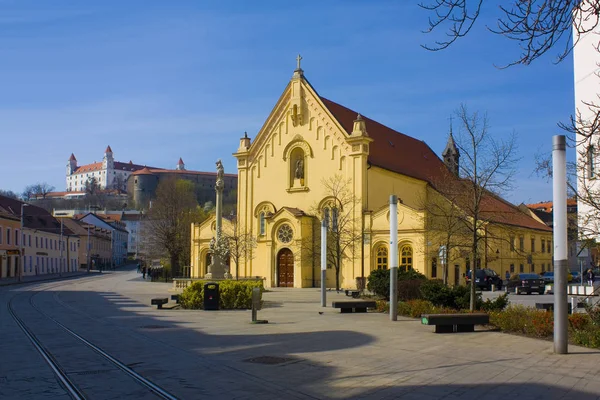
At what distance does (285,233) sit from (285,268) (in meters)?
2.80

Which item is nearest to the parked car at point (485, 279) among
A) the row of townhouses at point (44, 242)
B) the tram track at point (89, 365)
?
the tram track at point (89, 365)

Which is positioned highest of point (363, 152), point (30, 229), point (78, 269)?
point (363, 152)

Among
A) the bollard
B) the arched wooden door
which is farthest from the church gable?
the bollard

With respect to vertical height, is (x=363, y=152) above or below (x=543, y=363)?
above

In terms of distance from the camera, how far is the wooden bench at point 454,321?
15336 millimetres

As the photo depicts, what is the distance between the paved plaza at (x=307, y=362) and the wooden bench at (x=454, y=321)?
0.44m

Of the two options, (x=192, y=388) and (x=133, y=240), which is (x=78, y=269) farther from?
(x=192, y=388)

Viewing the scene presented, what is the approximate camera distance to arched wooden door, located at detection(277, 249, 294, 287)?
48.0 metres

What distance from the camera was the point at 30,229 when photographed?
71.7 metres

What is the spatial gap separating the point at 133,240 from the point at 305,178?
129090 mm

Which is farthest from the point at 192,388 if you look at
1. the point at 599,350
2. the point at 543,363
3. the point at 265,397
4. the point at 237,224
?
the point at 237,224

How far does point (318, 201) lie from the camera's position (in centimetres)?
4784

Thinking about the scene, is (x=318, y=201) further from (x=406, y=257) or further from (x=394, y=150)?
(x=394, y=150)

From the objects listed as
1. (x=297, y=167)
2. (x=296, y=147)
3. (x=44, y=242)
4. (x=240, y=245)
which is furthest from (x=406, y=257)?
(x=44, y=242)
